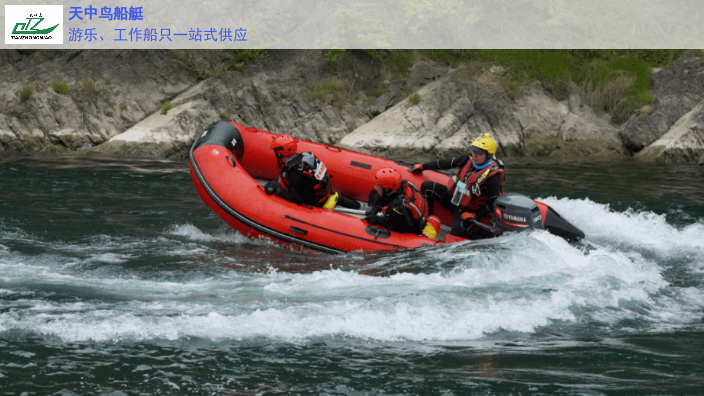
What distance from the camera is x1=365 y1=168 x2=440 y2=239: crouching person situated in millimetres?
6402

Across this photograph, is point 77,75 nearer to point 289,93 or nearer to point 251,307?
point 289,93

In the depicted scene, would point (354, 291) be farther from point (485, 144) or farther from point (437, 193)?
point (437, 193)

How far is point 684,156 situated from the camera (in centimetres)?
1348

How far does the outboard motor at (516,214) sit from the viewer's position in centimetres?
633

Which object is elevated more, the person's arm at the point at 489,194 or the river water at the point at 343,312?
the person's arm at the point at 489,194

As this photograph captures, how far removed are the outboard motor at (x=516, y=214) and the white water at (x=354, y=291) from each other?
146 millimetres

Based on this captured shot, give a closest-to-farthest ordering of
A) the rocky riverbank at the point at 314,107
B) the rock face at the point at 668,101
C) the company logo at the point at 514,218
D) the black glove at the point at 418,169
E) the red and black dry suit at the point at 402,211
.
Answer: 1. the company logo at the point at 514,218
2. the red and black dry suit at the point at 402,211
3. the black glove at the point at 418,169
4. the rocky riverbank at the point at 314,107
5. the rock face at the point at 668,101

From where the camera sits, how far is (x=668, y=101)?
51.0 ft

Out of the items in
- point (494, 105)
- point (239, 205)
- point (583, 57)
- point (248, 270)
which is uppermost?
point (583, 57)

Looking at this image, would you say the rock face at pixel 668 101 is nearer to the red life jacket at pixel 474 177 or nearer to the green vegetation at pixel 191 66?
→ the red life jacket at pixel 474 177
